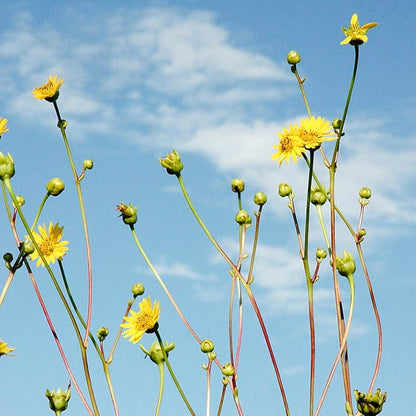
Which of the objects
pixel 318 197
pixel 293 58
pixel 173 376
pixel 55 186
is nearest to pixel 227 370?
pixel 173 376

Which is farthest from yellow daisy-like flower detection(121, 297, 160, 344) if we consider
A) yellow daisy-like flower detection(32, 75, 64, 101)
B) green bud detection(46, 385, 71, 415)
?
yellow daisy-like flower detection(32, 75, 64, 101)

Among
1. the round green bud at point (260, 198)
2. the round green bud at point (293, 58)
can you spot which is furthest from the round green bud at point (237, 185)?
the round green bud at point (293, 58)

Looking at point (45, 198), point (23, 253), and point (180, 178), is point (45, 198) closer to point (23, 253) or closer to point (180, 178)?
point (23, 253)

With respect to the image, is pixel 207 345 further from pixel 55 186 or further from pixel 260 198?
pixel 55 186

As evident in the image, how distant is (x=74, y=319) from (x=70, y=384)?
0.50 ft

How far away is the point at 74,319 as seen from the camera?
1395 millimetres

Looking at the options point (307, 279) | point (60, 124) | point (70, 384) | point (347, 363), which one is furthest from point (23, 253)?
point (347, 363)

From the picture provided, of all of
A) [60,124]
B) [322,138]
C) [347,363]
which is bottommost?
[347,363]

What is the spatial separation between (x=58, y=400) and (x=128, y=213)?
0.44 metres

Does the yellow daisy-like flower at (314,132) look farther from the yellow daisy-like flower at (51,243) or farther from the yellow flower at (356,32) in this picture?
the yellow daisy-like flower at (51,243)

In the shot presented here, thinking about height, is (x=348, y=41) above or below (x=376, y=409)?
above

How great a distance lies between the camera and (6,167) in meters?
1.46

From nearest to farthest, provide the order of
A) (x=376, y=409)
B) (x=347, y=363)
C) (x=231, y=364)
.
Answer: (x=376, y=409)
(x=347, y=363)
(x=231, y=364)

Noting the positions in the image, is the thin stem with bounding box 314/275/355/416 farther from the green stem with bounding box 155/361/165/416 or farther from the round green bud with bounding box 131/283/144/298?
the round green bud with bounding box 131/283/144/298
